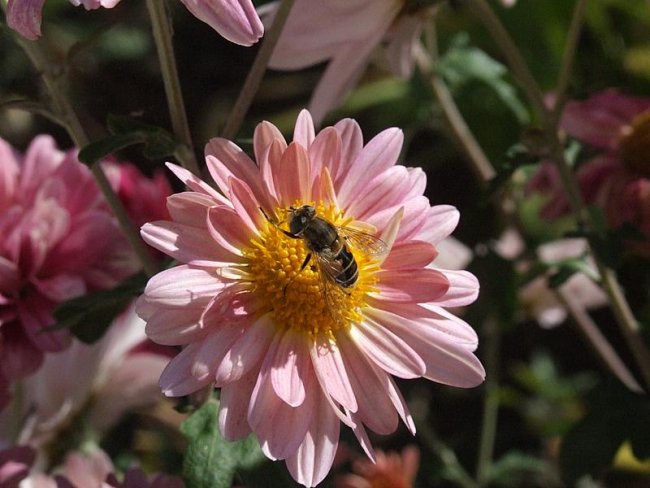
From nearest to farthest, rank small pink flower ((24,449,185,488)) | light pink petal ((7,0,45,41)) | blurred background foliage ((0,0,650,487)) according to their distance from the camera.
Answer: light pink petal ((7,0,45,41)) < small pink flower ((24,449,185,488)) < blurred background foliage ((0,0,650,487))

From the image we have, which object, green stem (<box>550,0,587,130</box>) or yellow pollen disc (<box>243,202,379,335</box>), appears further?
green stem (<box>550,0,587,130</box>)

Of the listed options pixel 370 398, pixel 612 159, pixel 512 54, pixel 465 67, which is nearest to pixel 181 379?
pixel 370 398

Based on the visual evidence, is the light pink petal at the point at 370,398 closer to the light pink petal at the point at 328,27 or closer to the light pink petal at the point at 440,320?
the light pink petal at the point at 440,320

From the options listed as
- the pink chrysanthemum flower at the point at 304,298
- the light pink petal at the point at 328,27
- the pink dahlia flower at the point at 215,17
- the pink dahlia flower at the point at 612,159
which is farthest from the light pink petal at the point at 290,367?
the pink dahlia flower at the point at 612,159

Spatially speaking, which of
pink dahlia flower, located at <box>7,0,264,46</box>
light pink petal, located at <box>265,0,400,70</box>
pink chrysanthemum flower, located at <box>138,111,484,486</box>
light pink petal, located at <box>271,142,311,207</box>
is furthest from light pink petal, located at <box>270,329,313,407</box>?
light pink petal, located at <box>265,0,400,70</box>

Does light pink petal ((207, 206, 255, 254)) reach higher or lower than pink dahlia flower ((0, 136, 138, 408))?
higher

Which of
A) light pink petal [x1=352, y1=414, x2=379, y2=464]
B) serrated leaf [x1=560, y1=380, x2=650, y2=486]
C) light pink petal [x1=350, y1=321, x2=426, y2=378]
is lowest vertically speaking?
serrated leaf [x1=560, y1=380, x2=650, y2=486]

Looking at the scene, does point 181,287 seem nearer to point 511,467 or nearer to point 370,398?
point 370,398

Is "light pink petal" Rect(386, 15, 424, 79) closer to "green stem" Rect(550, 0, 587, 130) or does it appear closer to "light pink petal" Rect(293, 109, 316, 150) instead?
"green stem" Rect(550, 0, 587, 130)
